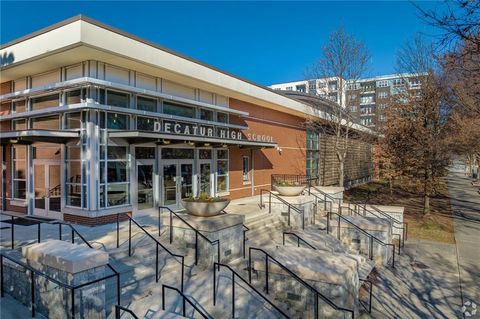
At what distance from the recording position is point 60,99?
40.2 ft

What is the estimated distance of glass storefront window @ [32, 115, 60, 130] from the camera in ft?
41.2

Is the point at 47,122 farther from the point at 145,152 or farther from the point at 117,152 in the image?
the point at 145,152

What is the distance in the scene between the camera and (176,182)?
15.3 m

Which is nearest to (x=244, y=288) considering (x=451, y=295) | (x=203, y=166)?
(x=451, y=295)

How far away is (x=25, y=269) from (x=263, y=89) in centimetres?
1657

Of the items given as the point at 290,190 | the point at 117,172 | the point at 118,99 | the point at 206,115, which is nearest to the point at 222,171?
the point at 206,115

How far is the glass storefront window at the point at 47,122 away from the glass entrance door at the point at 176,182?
4.27 m

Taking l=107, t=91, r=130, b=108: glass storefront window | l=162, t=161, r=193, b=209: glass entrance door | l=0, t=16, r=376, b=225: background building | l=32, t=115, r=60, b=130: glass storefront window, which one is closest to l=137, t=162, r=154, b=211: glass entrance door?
l=0, t=16, r=376, b=225: background building

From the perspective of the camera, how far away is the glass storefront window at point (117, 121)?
1208 centimetres

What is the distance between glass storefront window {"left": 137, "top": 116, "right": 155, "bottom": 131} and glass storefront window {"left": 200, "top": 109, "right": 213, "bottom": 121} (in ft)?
11.2

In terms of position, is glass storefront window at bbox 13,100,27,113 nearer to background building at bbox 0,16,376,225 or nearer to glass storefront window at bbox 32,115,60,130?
background building at bbox 0,16,376,225

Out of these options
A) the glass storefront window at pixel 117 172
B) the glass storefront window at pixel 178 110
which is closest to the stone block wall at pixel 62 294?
the glass storefront window at pixel 117 172

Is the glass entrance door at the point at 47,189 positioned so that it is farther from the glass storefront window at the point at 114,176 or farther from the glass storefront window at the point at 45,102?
the glass storefront window at the point at 45,102

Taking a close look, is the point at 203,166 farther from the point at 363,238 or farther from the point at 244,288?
the point at 244,288
